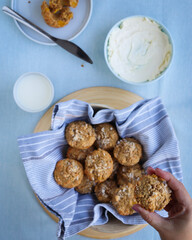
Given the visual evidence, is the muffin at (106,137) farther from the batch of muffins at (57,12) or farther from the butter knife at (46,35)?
the batch of muffins at (57,12)

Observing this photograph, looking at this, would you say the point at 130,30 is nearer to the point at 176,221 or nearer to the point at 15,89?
the point at 15,89

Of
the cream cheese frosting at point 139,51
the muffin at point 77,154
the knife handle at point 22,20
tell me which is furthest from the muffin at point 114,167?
the knife handle at point 22,20

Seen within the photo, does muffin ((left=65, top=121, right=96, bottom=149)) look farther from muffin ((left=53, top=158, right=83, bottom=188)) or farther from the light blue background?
the light blue background

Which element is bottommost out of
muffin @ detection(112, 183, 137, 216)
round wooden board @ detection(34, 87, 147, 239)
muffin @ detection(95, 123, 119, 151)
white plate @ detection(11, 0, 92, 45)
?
muffin @ detection(112, 183, 137, 216)

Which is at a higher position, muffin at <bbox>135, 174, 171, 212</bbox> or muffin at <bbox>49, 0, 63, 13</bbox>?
muffin at <bbox>49, 0, 63, 13</bbox>

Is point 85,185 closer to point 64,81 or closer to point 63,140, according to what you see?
point 63,140

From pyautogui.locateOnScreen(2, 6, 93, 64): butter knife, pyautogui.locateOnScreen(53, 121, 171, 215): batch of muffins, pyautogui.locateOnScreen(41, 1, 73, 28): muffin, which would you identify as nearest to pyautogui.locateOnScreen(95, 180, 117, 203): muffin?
pyautogui.locateOnScreen(53, 121, 171, 215): batch of muffins

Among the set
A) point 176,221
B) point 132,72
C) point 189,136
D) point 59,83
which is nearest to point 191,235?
point 176,221
